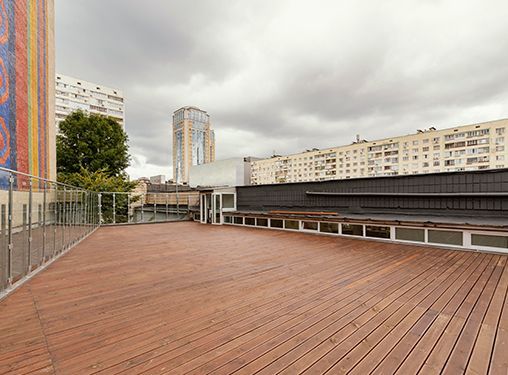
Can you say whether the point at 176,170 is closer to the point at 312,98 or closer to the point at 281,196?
the point at 312,98

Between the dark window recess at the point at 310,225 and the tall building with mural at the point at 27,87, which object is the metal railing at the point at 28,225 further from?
the dark window recess at the point at 310,225

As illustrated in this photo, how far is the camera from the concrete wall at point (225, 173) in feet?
67.8

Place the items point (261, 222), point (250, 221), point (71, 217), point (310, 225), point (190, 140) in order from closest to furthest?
point (71, 217), point (310, 225), point (261, 222), point (250, 221), point (190, 140)

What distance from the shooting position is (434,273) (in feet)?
12.9

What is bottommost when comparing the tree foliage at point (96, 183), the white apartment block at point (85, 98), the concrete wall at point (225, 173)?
the tree foliage at point (96, 183)

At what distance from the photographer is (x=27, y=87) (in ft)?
31.0

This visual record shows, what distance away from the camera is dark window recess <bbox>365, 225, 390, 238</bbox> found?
6.93m

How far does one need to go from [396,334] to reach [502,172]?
6844 millimetres

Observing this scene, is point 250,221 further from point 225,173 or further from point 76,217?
point 225,173

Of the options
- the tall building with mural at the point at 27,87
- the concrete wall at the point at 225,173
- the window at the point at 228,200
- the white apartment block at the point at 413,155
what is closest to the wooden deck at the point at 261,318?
the tall building with mural at the point at 27,87

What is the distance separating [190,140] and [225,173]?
4295 centimetres

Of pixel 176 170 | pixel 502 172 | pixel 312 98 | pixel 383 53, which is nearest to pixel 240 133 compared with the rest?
pixel 176 170

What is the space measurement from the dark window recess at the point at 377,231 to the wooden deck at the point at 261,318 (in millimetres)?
2190

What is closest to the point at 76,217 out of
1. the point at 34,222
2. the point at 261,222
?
the point at 34,222
